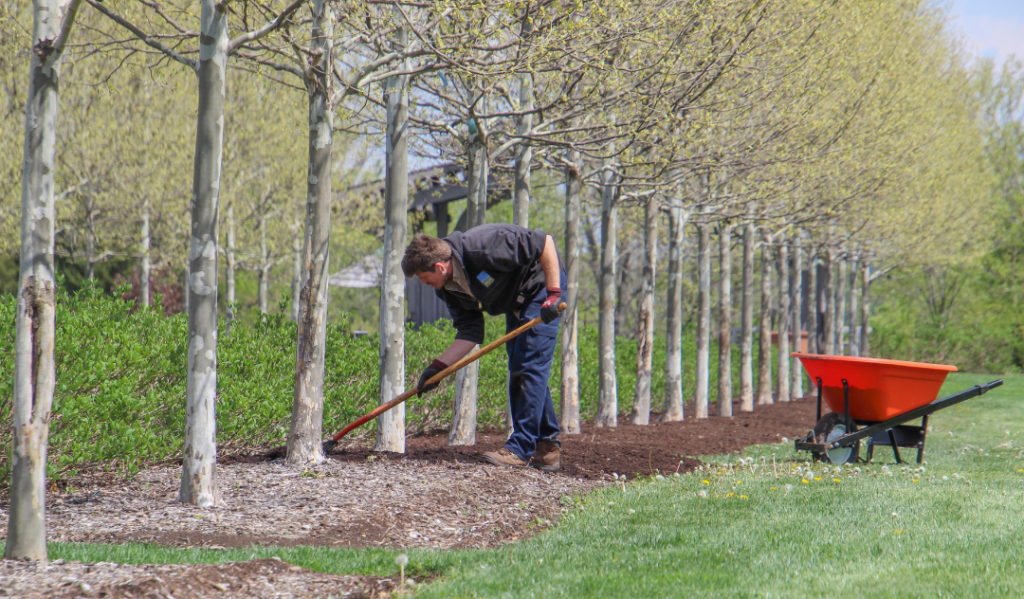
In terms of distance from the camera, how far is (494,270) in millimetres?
5496

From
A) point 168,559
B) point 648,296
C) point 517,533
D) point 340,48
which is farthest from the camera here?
point 648,296

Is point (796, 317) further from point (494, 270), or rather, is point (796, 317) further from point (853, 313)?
point (494, 270)

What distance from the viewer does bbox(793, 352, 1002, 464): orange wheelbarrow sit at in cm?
674

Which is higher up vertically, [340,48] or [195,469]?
[340,48]

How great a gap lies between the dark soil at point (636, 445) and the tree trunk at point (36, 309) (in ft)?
9.29

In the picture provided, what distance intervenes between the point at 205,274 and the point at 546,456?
278 cm

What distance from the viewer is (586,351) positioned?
1249cm

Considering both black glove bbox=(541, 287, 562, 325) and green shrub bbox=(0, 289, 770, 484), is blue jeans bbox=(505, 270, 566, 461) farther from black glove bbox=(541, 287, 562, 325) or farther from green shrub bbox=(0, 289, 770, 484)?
green shrub bbox=(0, 289, 770, 484)

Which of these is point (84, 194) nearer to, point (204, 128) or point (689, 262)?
point (204, 128)

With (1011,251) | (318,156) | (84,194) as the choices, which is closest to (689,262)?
(1011,251)

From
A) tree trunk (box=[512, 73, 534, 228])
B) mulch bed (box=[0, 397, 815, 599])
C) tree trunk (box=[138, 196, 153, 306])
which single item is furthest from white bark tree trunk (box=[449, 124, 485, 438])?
tree trunk (box=[138, 196, 153, 306])

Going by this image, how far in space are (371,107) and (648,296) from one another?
4.99 metres

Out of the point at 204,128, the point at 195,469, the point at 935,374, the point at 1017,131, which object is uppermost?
the point at 1017,131

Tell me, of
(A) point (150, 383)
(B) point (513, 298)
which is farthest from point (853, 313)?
(A) point (150, 383)
